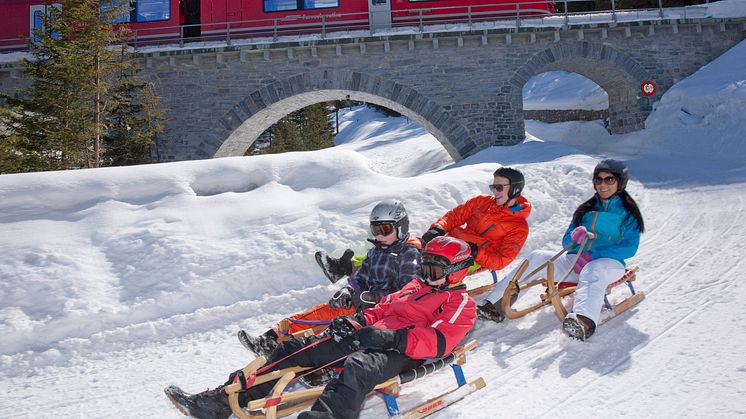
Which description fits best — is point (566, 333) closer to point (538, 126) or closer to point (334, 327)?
point (334, 327)

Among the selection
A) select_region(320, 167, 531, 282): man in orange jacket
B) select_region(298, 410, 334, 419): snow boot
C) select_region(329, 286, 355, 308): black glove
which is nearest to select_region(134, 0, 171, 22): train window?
select_region(320, 167, 531, 282): man in orange jacket

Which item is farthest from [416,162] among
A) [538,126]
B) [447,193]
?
[447,193]

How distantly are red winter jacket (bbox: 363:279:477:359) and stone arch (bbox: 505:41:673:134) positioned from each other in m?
15.8

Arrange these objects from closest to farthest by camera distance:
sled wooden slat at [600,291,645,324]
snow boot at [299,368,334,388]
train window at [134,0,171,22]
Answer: snow boot at [299,368,334,388] < sled wooden slat at [600,291,645,324] < train window at [134,0,171,22]

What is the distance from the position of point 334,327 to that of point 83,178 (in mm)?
5772

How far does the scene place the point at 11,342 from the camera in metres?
4.95

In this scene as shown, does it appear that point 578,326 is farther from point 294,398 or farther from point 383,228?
point 294,398

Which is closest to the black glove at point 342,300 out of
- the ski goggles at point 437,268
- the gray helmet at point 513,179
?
the ski goggles at point 437,268

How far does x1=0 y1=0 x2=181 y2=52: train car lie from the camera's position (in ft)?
62.1

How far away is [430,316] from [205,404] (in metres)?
1.70

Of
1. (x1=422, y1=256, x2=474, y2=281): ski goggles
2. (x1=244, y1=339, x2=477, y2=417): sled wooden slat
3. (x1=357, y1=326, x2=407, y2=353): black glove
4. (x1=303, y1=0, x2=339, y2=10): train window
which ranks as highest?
(x1=303, y1=0, x2=339, y2=10): train window

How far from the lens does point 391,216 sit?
482cm

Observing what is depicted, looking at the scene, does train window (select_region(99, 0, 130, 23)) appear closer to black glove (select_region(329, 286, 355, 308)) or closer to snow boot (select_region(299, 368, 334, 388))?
black glove (select_region(329, 286, 355, 308))

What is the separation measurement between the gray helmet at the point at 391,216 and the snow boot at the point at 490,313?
1026 millimetres
